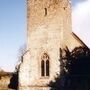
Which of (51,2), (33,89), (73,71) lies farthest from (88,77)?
(51,2)

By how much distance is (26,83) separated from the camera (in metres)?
28.2

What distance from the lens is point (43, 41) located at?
92.8 ft

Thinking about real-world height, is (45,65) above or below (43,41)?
below

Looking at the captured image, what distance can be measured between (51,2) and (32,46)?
4.49 metres

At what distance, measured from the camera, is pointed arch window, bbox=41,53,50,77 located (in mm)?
27812

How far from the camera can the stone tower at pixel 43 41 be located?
90.9ft

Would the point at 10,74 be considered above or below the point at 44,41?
below

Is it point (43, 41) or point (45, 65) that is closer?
point (45, 65)

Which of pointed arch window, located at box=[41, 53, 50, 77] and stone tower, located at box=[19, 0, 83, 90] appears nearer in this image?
stone tower, located at box=[19, 0, 83, 90]

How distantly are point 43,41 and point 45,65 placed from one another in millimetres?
2239

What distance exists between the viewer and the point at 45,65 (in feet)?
91.6

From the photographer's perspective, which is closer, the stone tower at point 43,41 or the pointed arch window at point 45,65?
the stone tower at point 43,41

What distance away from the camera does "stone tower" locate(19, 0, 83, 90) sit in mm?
27703

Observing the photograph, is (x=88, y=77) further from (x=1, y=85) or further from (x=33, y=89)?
(x=1, y=85)
